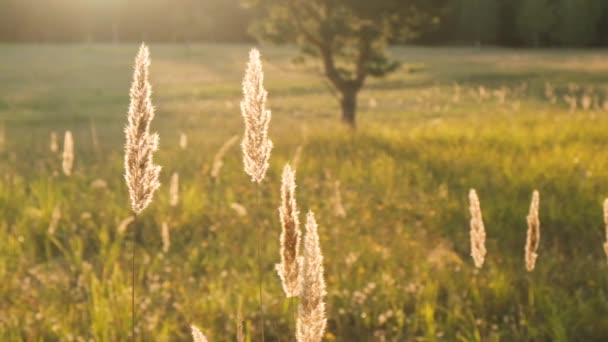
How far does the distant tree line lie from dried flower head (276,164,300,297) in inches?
2906

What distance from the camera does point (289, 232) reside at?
69.1 inches

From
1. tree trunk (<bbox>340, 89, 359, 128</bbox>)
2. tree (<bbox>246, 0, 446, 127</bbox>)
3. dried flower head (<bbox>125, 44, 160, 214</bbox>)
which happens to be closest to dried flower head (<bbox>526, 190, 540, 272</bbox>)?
dried flower head (<bbox>125, 44, 160, 214</bbox>)

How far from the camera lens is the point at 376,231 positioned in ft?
20.7

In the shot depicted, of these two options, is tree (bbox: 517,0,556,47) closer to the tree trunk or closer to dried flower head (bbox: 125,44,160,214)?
the tree trunk

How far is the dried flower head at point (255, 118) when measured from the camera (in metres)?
1.74

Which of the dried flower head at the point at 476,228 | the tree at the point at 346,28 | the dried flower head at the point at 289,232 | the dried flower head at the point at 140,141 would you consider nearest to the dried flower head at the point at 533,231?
the dried flower head at the point at 476,228

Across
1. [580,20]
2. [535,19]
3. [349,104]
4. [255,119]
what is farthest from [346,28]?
[580,20]

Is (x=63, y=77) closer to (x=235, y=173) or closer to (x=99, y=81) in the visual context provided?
(x=99, y=81)

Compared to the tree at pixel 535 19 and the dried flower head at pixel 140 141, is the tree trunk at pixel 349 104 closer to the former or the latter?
the dried flower head at pixel 140 141

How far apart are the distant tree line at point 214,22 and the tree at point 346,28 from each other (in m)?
60.2

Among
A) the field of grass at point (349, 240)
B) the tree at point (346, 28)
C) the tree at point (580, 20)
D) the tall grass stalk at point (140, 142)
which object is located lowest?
the field of grass at point (349, 240)

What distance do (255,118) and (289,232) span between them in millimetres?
295

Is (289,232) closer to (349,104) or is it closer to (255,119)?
(255,119)

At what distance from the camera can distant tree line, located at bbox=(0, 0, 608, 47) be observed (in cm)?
7379
